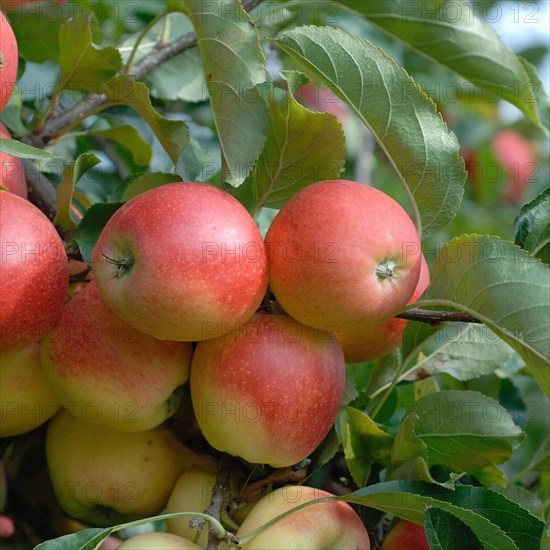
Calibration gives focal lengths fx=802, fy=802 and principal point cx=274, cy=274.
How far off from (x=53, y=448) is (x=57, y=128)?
47 cm

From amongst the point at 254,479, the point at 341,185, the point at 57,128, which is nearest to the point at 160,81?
the point at 57,128

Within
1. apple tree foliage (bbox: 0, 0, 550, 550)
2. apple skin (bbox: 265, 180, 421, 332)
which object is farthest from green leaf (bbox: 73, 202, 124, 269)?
apple skin (bbox: 265, 180, 421, 332)

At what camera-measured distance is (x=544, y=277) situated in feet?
2.61

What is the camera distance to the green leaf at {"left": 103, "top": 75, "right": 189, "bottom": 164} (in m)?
0.97

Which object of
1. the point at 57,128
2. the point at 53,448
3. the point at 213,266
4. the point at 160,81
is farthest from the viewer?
the point at 160,81

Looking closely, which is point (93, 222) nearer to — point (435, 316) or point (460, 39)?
point (435, 316)

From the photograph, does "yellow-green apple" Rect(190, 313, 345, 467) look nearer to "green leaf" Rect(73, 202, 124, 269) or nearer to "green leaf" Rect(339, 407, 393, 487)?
"green leaf" Rect(339, 407, 393, 487)

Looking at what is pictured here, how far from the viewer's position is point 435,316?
89 cm

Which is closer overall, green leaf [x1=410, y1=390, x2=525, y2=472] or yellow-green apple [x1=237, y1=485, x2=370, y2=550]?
yellow-green apple [x1=237, y1=485, x2=370, y2=550]

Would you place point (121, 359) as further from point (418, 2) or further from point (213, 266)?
point (418, 2)

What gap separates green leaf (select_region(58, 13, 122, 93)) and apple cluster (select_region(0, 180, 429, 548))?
30 cm

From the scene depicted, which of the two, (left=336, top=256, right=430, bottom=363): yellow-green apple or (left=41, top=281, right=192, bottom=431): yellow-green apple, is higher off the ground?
(left=336, top=256, right=430, bottom=363): yellow-green apple

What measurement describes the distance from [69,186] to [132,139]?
317mm

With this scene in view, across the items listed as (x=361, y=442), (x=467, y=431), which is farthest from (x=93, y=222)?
(x=467, y=431)
